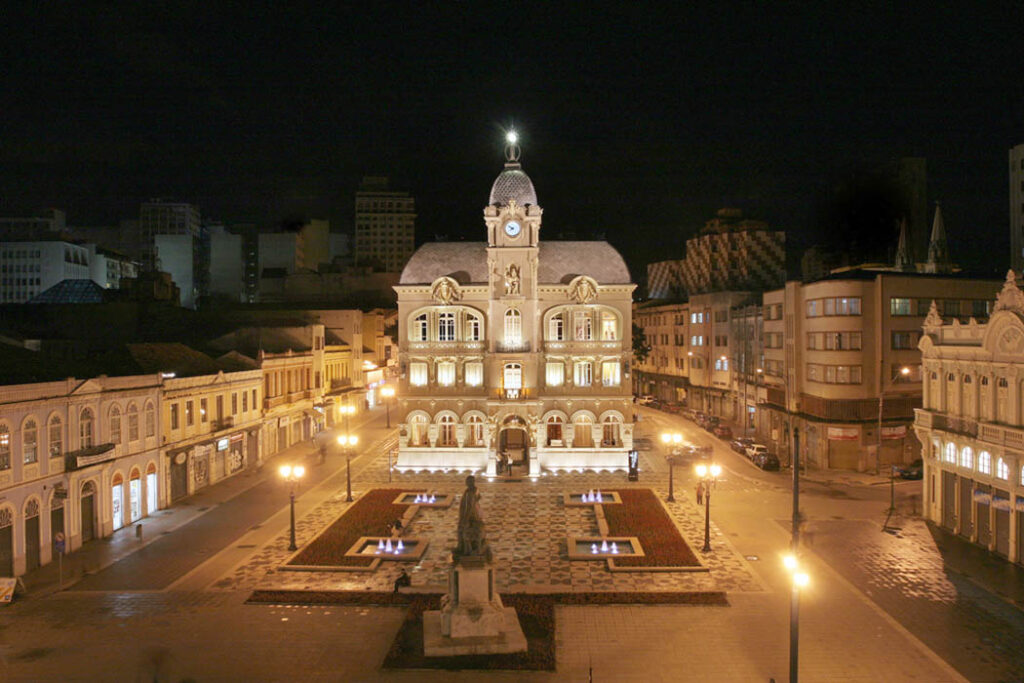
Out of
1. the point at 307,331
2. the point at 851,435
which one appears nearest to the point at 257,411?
the point at 307,331

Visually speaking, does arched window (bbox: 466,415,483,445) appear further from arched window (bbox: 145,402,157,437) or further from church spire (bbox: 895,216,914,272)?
church spire (bbox: 895,216,914,272)

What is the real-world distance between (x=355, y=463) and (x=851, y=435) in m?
37.3

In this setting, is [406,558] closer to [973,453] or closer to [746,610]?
[746,610]

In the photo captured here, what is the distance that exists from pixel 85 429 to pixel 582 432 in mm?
33275

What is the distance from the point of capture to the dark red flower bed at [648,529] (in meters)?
31.5

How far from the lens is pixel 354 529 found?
121 ft

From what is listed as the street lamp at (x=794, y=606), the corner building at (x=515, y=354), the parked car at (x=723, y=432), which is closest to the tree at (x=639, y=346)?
the parked car at (x=723, y=432)

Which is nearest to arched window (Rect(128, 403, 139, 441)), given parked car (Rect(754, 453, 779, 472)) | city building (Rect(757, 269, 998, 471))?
parked car (Rect(754, 453, 779, 472))

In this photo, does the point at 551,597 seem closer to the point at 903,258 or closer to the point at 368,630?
the point at 368,630

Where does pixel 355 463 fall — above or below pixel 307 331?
below

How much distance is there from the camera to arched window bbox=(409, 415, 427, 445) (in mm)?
54625

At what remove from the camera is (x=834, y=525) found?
123 feet

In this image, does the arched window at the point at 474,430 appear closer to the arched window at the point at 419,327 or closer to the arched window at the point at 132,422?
the arched window at the point at 419,327

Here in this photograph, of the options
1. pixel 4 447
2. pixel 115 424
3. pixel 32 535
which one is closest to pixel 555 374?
pixel 115 424
